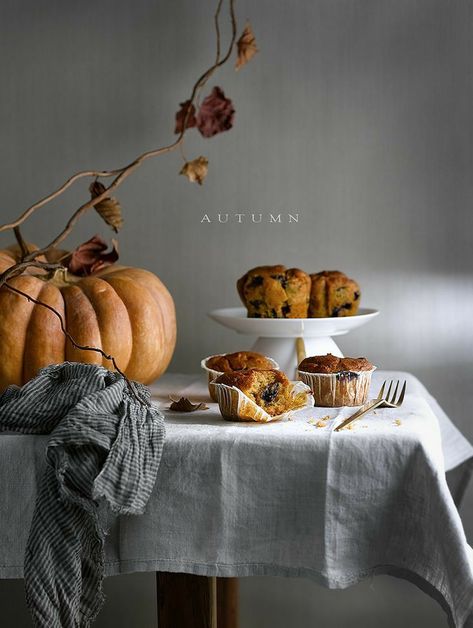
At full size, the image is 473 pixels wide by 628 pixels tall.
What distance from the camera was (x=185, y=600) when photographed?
1.16 metres

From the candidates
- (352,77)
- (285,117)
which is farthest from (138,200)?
(352,77)

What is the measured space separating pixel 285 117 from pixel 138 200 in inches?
15.0

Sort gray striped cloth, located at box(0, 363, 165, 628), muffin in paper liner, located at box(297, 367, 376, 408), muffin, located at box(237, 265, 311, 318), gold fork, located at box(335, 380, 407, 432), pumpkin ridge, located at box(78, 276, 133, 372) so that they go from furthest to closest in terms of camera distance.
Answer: muffin, located at box(237, 265, 311, 318), pumpkin ridge, located at box(78, 276, 133, 372), muffin in paper liner, located at box(297, 367, 376, 408), gold fork, located at box(335, 380, 407, 432), gray striped cloth, located at box(0, 363, 165, 628)

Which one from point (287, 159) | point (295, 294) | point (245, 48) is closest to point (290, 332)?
point (295, 294)

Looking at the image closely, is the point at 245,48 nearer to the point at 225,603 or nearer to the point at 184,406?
the point at 184,406

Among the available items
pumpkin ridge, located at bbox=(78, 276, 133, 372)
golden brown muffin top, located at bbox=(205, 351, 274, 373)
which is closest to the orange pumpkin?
pumpkin ridge, located at bbox=(78, 276, 133, 372)

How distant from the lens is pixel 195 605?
116 cm

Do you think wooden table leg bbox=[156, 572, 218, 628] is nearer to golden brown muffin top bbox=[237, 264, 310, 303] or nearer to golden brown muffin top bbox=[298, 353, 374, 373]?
golden brown muffin top bbox=[298, 353, 374, 373]

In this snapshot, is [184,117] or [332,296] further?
[184,117]

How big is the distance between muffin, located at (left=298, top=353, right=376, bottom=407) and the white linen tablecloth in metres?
0.15

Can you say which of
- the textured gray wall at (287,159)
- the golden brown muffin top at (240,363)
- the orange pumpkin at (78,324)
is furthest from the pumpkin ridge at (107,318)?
the textured gray wall at (287,159)

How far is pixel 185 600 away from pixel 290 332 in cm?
49

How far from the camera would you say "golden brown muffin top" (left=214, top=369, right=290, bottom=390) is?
1.13 meters

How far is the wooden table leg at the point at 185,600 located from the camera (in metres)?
1.15
